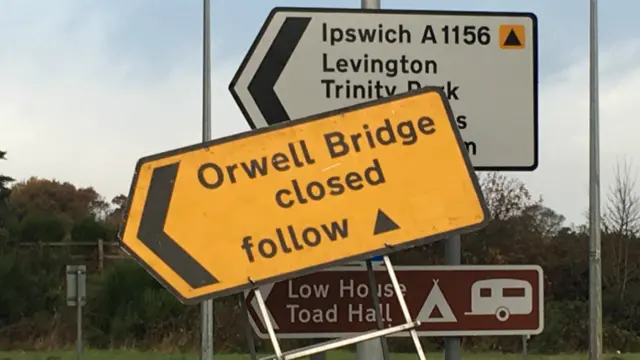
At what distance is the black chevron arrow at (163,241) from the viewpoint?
124 inches

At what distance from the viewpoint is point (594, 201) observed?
20.4 meters

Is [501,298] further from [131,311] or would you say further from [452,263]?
[131,311]

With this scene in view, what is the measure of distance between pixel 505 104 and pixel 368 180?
1.21 m

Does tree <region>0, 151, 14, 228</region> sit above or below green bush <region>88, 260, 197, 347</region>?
above

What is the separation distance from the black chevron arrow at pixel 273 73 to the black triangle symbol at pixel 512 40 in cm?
86

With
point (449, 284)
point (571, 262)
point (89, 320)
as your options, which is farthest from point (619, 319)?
point (449, 284)

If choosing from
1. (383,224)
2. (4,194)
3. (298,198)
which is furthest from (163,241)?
(4,194)

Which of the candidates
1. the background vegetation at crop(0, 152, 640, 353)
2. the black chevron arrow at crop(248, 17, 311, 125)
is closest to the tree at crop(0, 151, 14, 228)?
the background vegetation at crop(0, 152, 640, 353)

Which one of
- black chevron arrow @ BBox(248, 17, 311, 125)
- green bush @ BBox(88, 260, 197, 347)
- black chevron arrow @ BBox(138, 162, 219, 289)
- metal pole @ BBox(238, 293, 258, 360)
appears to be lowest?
green bush @ BBox(88, 260, 197, 347)

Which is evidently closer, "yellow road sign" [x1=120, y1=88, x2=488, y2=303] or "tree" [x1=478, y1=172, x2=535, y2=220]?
"yellow road sign" [x1=120, y1=88, x2=488, y2=303]

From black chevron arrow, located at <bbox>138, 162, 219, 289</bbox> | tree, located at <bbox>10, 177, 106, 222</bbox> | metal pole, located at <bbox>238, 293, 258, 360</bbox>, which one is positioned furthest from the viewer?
tree, located at <bbox>10, 177, 106, 222</bbox>

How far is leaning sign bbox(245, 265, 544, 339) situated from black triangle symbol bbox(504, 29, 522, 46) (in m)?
0.92

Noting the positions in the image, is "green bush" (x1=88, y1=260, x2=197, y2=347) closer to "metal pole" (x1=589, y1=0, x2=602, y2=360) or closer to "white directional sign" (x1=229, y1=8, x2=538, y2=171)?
"metal pole" (x1=589, y1=0, x2=602, y2=360)

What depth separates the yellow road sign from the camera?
3154mm
